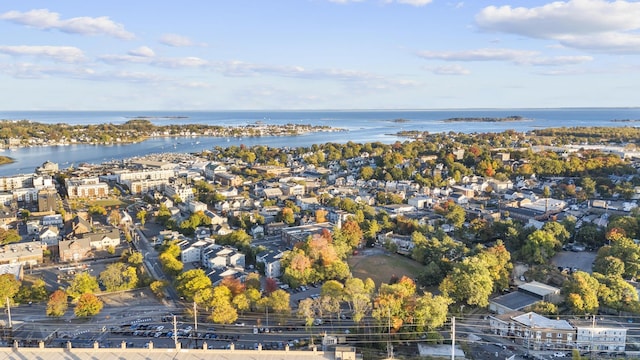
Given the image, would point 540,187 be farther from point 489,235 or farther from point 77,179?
point 77,179

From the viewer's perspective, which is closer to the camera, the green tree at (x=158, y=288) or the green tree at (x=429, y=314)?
the green tree at (x=429, y=314)

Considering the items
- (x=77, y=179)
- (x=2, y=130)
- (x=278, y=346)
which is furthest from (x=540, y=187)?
(x=2, y=130)

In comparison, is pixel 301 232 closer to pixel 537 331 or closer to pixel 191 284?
pixel 191 284

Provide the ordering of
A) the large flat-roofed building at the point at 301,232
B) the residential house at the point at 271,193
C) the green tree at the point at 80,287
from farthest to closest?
the residential house at the point at 271,193 → the large flat-roofed building at the point at 301,232 → the green tree at the point at 80,287

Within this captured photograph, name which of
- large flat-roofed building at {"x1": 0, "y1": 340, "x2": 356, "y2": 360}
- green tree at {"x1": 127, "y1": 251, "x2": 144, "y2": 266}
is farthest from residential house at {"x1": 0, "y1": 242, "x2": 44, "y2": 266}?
large flat-roofed building at {"x1": 0, "y1": 340, "x2": 356, "y2": 360}

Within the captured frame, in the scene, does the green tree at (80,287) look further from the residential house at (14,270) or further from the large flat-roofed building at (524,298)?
the large flat-roofed building at (524,298)

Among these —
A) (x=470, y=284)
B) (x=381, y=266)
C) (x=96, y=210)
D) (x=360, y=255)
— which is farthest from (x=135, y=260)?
(x=470, y=284)

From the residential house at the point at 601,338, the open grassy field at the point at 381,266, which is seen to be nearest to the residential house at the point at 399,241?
the open grassy field at the point at 381,266
